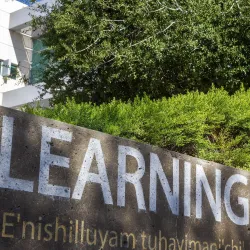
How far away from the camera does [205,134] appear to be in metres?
8.32

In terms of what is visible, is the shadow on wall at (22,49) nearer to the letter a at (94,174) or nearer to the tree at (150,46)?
the tree at (150,46)

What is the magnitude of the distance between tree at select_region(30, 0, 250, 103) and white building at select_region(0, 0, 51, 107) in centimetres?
1361

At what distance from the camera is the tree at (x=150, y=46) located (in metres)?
13.3

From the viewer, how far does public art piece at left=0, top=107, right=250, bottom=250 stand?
5.02 meters

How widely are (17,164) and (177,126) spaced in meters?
3.09

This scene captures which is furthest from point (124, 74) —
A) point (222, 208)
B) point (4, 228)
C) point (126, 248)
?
point (4, 228)

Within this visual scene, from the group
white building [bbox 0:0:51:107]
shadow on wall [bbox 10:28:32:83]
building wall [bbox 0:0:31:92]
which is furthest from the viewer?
shadow on wall [bbox 10:28:32:83]

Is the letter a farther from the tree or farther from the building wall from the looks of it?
the building wall

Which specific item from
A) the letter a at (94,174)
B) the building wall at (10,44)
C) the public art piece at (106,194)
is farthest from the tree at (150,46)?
the building wall at (10,44)

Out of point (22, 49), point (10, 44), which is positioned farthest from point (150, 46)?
point (22, 49)

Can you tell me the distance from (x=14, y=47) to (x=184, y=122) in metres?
25.0

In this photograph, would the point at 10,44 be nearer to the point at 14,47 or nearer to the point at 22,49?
the point at 14,47

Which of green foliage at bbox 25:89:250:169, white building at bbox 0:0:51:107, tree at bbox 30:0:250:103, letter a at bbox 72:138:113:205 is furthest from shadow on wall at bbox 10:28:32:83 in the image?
letter a at bbox 72:138:113:205

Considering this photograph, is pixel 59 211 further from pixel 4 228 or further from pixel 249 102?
pixel 249 102
